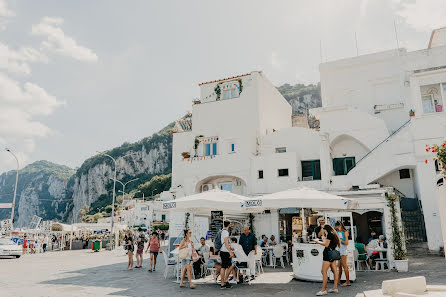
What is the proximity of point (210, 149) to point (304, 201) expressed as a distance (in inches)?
627

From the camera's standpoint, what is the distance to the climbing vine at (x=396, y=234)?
36.7 ft

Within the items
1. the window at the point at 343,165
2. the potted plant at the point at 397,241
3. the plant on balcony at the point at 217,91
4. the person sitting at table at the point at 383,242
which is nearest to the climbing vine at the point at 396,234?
the potted plant at the point at 397,241

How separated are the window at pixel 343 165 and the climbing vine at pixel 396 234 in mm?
10163

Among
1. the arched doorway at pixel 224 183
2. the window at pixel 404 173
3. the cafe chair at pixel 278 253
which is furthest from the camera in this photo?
the arched doorway at pixel 224 183

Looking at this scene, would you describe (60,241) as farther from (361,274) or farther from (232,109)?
(361,274)

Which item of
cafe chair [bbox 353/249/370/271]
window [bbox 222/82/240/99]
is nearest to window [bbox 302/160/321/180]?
window [bbox 222/82/240/99]

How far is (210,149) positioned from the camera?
82.9ft

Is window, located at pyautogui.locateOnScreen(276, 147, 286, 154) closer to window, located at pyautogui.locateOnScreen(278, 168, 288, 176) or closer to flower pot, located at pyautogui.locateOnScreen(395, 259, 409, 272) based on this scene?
window, located at pyautogui.locateOnScreen(278, 168, 288, 176)

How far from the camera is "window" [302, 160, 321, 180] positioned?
22039 millimetres

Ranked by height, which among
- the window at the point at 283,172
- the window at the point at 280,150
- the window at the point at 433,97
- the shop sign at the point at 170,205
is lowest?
the shop sign at the point at 170,205

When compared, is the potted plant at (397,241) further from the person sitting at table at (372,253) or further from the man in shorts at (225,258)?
the man in shorts at (225,258)

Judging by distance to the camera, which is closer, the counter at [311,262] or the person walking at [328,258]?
the person walking at [328,258]

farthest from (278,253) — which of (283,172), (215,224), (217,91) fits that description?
(217,91)

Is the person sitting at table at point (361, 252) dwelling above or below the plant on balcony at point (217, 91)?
below
